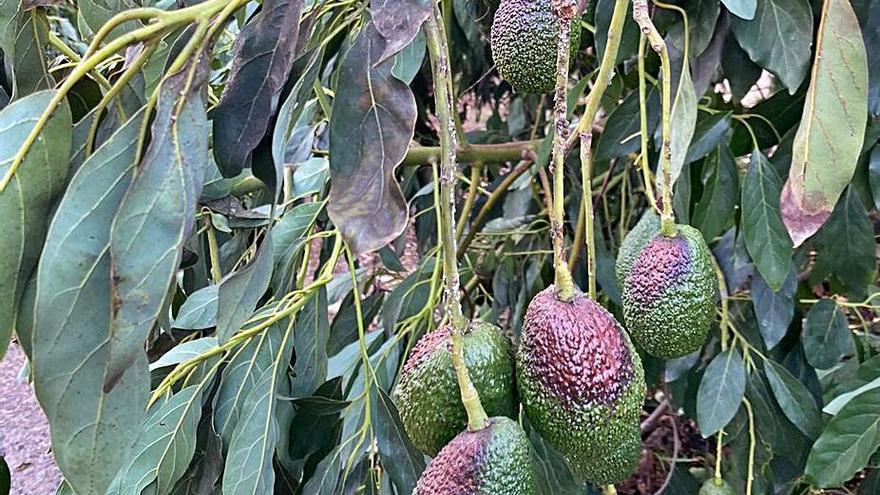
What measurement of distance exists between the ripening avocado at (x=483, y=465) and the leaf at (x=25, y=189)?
10.7 inches

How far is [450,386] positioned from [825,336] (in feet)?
2.54

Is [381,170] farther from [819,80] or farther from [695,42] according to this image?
[695,42]

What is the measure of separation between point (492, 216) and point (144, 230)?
1.71 m

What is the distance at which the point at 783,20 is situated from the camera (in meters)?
0.89

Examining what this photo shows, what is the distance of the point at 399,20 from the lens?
0.50 metres

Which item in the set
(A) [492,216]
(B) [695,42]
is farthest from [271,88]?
(A) [492,216]

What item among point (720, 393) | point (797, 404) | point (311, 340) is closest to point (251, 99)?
point (311, 340)

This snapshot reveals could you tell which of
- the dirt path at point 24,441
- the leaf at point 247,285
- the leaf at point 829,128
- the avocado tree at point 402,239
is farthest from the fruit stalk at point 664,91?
the dirt path at point 24,441

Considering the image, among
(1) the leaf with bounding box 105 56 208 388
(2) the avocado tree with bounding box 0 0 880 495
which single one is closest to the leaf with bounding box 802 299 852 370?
(2) the avocado tree with bounding box 0 0 880 495

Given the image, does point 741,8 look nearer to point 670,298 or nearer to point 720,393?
point 670,298

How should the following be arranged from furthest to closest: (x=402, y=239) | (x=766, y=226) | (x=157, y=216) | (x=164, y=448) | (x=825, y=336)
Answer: (x=402, y=239), (x=825, y=336), (x=766, y=226), (x=164, y=448), (x=157, y=216)

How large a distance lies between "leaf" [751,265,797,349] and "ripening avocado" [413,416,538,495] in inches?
26.9

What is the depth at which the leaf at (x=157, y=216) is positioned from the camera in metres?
0.41

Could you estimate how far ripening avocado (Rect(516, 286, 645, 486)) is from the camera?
0.57m
